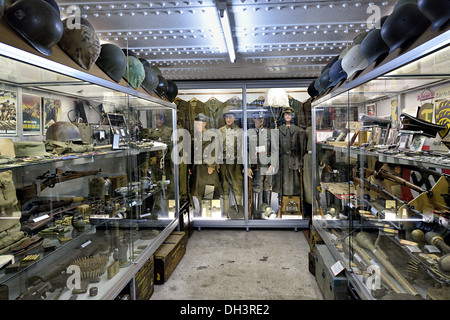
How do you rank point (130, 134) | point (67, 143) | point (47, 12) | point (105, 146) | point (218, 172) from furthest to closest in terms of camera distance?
point (218, 172), point (130, 134), point (105, 146), point (67, 143), point (47, 12)

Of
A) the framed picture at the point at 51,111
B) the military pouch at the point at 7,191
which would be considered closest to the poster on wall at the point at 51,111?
the framed picture at the point at 51,111

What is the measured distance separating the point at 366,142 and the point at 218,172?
2937 millimetres

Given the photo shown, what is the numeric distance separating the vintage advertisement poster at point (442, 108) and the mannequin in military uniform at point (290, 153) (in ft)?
9.68

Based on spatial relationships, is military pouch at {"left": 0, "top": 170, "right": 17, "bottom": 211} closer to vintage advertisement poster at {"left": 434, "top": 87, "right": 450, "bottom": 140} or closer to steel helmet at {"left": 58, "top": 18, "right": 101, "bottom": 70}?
steel helmet at {"left": 58, "top": 18, "right": 101, "bottom": 70}

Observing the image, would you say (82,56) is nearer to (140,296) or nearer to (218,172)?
(140,296)

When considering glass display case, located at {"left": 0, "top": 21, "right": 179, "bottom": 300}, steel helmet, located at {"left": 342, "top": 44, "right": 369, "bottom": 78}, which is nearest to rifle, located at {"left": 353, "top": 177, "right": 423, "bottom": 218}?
steel helmet, located at {"left": 342, "top": 44, "right": 369, "bottom": 78}

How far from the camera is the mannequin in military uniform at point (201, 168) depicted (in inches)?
197

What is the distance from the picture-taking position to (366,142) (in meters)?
2.54

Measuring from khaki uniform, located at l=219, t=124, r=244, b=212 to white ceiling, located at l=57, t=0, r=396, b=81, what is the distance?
1.21 m

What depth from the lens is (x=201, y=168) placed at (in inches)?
199

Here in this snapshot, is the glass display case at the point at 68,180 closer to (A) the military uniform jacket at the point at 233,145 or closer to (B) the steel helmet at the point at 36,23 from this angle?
(B) the steel helmet at the point at 36,23

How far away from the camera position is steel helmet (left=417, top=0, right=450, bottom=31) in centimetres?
123
